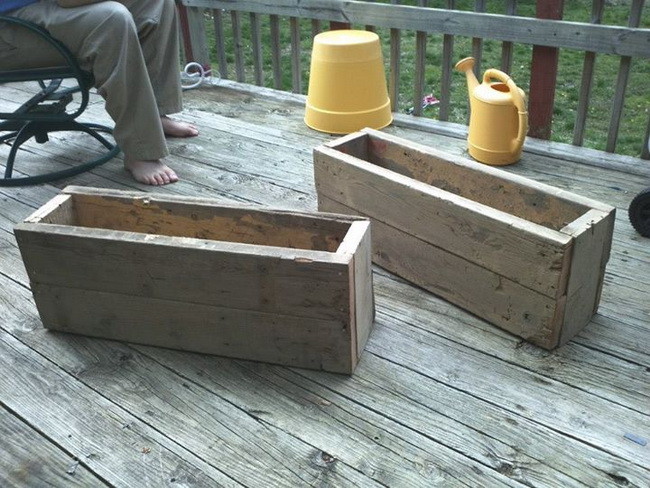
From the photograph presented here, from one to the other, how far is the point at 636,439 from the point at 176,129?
2.22m

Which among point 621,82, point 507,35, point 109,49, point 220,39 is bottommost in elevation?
point 220,39

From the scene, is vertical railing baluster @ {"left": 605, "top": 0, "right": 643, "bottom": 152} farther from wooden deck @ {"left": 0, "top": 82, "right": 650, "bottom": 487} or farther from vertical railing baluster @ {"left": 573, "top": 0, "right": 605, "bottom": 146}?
wooden deck @ {"left": 0, "top": 82, "right": 650, "bottom": 487}

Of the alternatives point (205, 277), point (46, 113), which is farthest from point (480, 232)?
point (46, 113)

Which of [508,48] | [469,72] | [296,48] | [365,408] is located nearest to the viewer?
[365,408]

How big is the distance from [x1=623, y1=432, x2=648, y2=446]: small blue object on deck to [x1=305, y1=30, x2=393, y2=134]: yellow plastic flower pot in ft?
5.90

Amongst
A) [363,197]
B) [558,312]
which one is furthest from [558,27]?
[558,312]

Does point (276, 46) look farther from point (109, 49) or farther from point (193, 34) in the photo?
point (109, 49)

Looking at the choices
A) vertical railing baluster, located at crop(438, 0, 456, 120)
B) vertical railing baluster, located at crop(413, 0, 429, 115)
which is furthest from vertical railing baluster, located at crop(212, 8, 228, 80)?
vertical railing baluster, located at crop(438, 0, 456, 120)

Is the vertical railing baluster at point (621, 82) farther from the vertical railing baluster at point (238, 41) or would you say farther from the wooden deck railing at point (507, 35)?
the vertical railing baluster at point (238, 41)

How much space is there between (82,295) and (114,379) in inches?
8.6

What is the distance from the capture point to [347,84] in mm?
2678

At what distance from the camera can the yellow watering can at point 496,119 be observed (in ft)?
7.61

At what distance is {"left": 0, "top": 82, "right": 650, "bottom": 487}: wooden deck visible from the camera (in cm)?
120

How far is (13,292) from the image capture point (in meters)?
1.79
